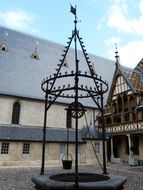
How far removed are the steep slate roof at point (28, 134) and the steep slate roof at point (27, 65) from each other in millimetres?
3292

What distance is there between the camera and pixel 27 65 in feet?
82.1

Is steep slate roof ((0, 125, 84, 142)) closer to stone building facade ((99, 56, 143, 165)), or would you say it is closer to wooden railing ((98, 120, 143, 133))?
wooden railing ((98, 120, 143, 133))

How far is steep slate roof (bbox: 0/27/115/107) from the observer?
2219 centimetres

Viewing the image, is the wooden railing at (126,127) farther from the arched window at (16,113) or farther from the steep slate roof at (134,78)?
the arched window at (16,113)

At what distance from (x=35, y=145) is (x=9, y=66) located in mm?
9289

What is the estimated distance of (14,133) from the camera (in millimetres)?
19422

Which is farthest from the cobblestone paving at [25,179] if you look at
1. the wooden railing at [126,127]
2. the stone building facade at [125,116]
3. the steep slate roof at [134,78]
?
the steep slate roof at [134,78]

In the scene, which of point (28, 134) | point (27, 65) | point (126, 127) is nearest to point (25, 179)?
point (28, 134)

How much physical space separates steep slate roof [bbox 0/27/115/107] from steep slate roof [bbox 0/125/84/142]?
3.29 m

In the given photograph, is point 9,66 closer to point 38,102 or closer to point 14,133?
point 38,102

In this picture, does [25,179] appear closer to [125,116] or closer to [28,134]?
[28,134]

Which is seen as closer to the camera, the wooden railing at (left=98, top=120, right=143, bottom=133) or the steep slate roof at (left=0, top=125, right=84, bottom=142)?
the steep slate roof at (left=0, top=125, right=84, bottom=142)

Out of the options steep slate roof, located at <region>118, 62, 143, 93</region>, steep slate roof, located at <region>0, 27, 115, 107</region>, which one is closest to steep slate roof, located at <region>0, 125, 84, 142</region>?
steep slate roof, located at <region>0, 27, 115, 107</region>

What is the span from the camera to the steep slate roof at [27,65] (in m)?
22.2
